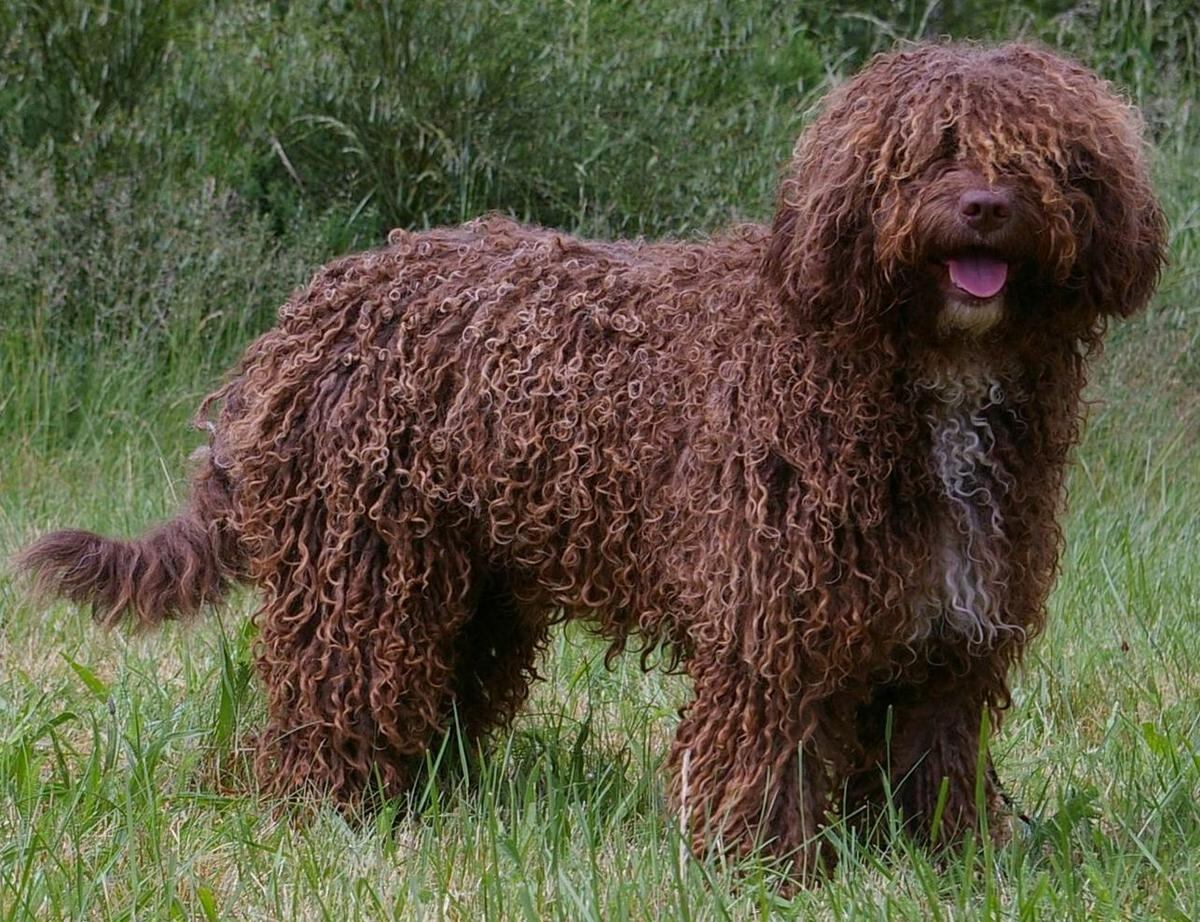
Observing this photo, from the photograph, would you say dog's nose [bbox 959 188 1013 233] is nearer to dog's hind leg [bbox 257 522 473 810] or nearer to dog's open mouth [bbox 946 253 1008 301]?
dog's open mouth [bbox 946 253 1008 301]

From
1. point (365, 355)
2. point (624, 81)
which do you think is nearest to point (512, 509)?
point (365, 355)

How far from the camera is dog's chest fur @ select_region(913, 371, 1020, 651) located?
361cm

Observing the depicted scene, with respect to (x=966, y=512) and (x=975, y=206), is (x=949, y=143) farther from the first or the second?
(x=966, y=512)

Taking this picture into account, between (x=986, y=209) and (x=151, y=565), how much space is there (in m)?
2.15

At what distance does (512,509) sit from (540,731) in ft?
2.97

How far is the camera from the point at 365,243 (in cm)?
834

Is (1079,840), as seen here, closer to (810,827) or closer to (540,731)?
(810,827)

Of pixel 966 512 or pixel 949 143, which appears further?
pixel 966 512

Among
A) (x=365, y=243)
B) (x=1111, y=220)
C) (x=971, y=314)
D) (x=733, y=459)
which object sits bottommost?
(x=365, y=243)

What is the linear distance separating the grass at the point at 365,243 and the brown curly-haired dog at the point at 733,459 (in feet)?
0.81

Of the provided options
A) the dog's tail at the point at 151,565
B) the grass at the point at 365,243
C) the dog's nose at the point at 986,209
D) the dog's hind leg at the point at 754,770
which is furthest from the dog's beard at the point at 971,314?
the dog's tail at the point at 151,565

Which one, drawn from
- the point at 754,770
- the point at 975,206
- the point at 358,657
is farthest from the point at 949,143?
the point at 358,657

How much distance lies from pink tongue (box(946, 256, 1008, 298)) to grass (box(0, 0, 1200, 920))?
978 mm

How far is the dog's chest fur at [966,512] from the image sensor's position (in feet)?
11.8
